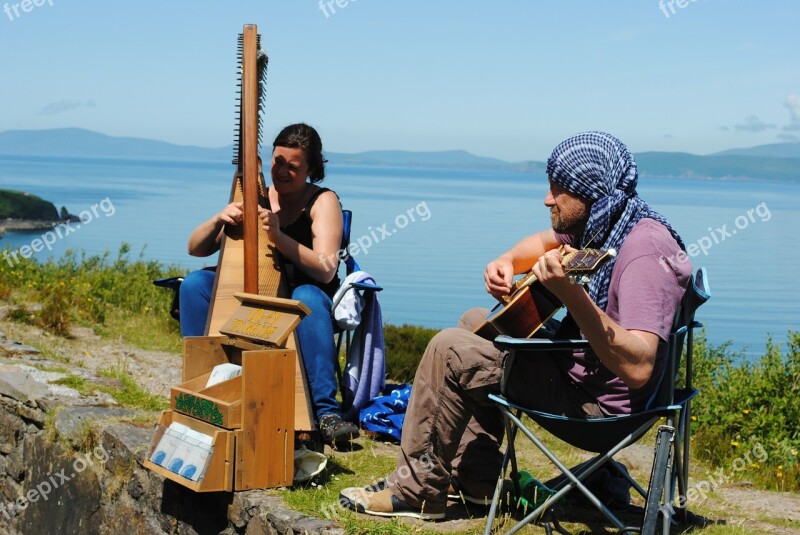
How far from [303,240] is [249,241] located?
0.65 metres

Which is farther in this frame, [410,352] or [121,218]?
[121,218]

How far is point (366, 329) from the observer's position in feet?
16.4

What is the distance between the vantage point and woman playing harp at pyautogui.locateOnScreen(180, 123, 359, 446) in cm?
454

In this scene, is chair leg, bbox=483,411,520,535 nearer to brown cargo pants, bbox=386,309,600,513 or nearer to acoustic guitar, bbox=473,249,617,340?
brown cargo pants, bbox=386,309,600,513

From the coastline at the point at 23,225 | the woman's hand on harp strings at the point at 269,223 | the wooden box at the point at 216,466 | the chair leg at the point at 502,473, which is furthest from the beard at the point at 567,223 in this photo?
the coastline at the point at 23,225

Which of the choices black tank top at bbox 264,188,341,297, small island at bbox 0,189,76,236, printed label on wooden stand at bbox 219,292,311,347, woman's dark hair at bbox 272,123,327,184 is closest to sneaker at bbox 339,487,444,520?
printed label on wooden stand at bbox 219,292,311,347

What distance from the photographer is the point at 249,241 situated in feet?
14.0

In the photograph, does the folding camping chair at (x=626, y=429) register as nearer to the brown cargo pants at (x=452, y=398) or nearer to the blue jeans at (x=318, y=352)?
the brown cargo pants at (x=452, y=398)

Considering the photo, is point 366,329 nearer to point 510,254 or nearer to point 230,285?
point 230,285

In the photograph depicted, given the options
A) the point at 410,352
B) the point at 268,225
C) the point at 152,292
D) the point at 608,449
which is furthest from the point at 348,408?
the point at 152,292

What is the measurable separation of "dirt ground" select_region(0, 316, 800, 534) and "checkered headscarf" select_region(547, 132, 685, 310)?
109cm

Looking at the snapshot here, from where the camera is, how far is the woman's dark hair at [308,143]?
4906mm

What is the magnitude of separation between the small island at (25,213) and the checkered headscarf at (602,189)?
1693 inches

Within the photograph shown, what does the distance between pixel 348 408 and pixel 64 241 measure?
1234 inches
